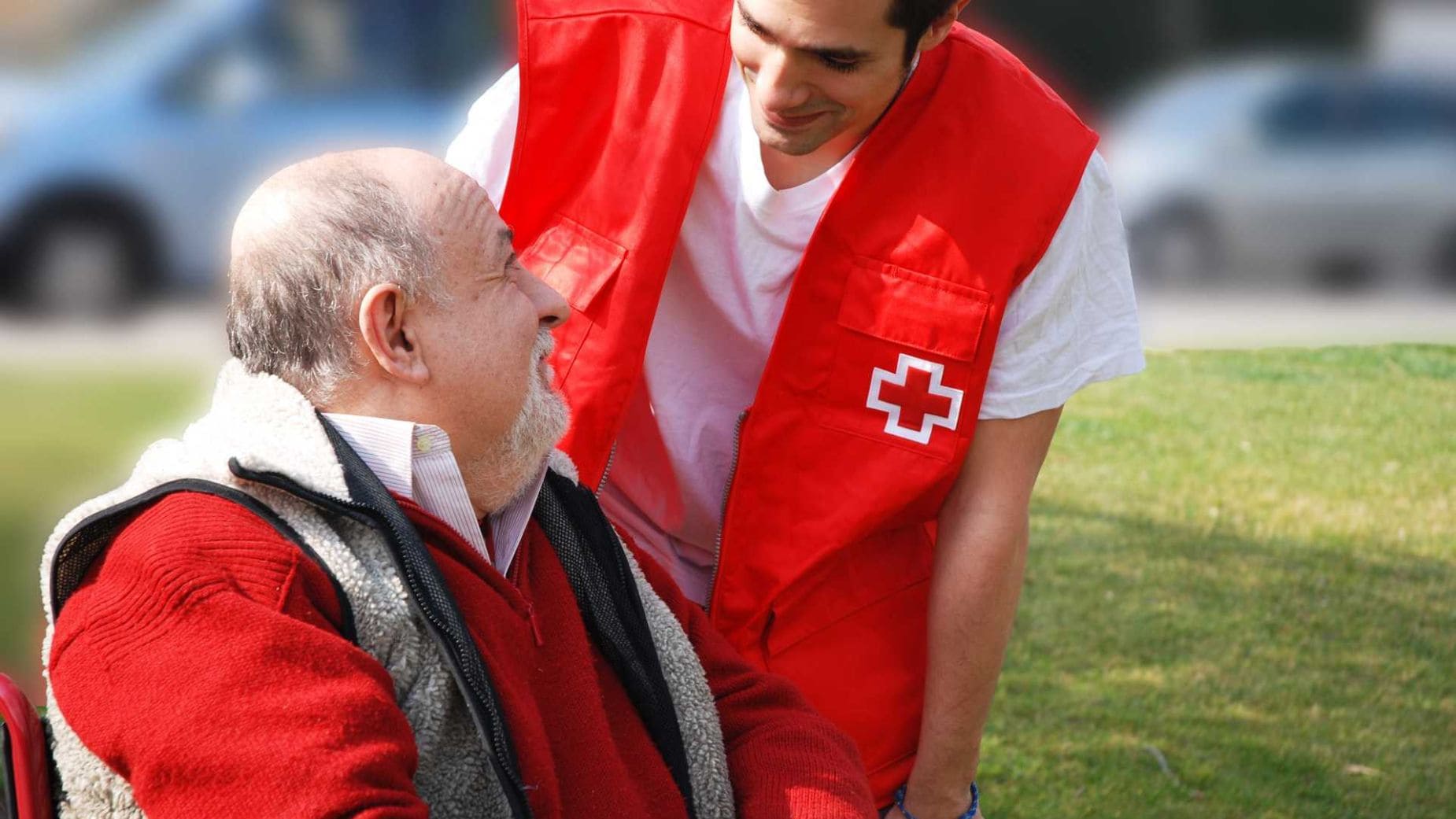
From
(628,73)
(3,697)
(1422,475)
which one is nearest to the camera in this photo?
(3,697)

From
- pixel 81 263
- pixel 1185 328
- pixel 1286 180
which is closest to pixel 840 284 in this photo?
pixel 1185 328

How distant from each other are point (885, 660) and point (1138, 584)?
328cm

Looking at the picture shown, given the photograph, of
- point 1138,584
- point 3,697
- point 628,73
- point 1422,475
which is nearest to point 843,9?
point 628,73

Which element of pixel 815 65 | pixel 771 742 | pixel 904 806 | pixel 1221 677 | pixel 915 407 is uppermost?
pixel 815 65

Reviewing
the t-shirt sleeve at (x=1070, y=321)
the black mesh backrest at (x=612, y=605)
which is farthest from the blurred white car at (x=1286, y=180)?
the black mesh backrest at (x=612, y=605)

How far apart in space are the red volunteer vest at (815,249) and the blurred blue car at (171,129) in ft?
22.6

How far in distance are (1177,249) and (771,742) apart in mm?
8928

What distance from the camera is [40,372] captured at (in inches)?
364

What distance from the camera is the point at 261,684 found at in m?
1.57

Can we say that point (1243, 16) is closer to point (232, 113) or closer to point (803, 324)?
point (232, 113)

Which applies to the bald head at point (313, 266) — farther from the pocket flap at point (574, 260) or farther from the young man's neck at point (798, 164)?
the young man's neck at point (798, 164)

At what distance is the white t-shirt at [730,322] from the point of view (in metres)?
2.30

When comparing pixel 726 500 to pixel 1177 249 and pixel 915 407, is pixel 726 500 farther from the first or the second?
pixel 1177 249

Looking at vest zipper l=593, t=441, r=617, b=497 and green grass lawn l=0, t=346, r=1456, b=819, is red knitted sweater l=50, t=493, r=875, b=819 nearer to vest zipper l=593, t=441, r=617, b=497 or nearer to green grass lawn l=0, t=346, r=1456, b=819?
vest zipper l=593, t=441, r=617, b=497
